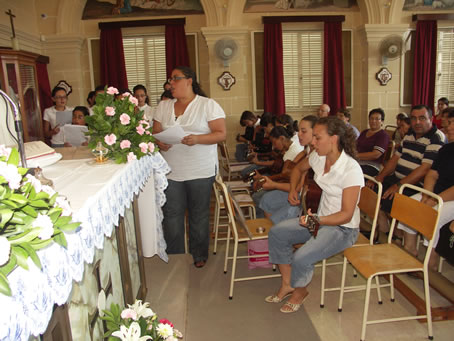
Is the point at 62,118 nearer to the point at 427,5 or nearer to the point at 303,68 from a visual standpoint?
the point at 303,68

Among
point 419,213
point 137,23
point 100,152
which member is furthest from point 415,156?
point 137,23

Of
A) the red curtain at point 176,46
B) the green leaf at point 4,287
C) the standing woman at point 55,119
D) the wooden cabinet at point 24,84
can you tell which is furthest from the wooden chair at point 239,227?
the red curtain at point 176,46

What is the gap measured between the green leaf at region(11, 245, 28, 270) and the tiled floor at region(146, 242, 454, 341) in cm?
201

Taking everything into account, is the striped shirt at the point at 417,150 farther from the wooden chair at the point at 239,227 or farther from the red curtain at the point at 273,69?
the red curtain at the point at 273,69

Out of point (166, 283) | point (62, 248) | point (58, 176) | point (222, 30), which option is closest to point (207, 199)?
point (166, 283)

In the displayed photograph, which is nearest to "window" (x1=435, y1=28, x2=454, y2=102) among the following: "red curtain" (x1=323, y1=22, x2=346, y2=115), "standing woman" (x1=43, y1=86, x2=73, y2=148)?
"red curtain" (x1=323, y1=22, x2=346, y2=115)

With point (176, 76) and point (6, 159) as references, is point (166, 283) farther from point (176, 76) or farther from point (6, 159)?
point (6, 159)

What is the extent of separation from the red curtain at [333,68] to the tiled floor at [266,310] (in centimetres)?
562

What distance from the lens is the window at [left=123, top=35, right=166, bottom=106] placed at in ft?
27.6

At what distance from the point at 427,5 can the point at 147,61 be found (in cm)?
569

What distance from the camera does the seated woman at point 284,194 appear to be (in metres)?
3.45

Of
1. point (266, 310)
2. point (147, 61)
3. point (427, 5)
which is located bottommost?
point (266, 310)

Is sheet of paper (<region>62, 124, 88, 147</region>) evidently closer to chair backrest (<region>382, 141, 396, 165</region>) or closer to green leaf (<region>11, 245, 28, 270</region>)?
green leaf (<region>11, 245, 28, 270</region>)

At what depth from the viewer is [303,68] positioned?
875 cm
